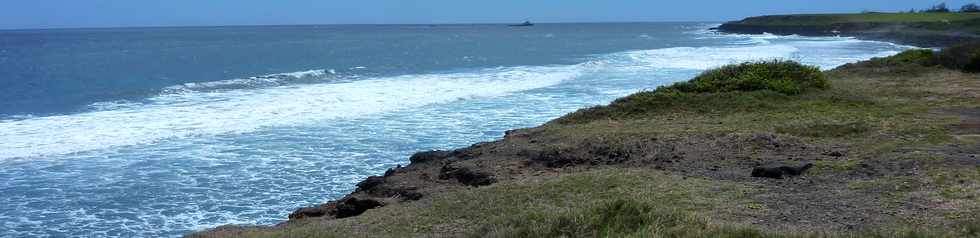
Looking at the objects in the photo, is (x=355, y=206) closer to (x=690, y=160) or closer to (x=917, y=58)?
(x=690, y=160)

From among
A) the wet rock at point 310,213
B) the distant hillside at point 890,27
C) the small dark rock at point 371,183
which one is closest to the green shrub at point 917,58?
the small dark rock at point 371,183

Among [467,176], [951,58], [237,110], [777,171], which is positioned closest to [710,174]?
[777,171]

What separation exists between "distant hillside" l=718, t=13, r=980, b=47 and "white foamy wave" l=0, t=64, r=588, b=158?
120 ft

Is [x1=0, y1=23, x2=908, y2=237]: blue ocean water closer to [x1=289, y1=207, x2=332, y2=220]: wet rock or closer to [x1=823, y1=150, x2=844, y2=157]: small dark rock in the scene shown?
[x1=289, y1=207, x2=332, y2=220]: wet rock

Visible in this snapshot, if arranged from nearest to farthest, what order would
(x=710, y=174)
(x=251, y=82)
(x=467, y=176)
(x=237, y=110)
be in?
(x=710, y=174)
(x=467, y=176)
(x=237, y=110)
(x=251, y=82)

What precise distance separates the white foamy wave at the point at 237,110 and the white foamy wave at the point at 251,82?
5.61 feet

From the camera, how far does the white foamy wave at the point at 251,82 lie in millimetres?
34222

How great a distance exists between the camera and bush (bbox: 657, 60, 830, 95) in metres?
18.1

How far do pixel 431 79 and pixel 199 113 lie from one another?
44.2 feet

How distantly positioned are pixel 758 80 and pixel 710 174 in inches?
324

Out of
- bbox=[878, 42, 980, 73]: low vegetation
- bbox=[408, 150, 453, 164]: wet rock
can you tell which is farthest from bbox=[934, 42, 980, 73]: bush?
bbox=[408, 150, 453, 164]: wet rock

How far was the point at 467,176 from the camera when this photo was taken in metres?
11.8

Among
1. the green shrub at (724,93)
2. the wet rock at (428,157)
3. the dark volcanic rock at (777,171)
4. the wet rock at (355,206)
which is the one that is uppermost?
the green shrub at (724,93)

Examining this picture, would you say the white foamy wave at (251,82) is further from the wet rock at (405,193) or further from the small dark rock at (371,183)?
the wet rock at (405,193)
